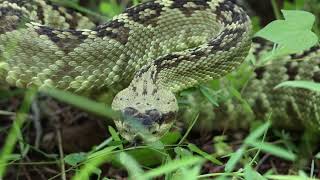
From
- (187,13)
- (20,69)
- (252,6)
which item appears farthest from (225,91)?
(252,6)

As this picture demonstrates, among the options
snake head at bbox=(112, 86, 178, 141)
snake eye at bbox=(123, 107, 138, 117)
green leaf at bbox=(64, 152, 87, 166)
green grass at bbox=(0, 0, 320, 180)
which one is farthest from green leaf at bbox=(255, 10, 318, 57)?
green leaf at bbox=(64, 152, 87, 166)

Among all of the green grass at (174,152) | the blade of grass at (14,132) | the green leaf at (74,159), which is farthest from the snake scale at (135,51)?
the blade of grass at (14,132)

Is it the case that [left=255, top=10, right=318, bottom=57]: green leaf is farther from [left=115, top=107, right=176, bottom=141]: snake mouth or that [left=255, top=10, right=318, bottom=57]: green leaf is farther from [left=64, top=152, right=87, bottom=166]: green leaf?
[left=64, top=152, right=87, bottom=166]: green leaf

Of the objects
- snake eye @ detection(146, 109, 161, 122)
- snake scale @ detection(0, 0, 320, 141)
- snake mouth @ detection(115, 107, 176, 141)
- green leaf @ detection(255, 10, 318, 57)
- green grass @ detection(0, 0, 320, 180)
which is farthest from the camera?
snake scale @ detection(0, 0, 320, 141)

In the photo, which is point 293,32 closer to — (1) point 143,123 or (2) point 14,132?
(1) point 143,123

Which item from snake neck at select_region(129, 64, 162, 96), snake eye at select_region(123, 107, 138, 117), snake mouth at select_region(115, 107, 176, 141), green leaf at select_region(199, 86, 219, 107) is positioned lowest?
green leaf at select_region(199, 86, 219, 107)

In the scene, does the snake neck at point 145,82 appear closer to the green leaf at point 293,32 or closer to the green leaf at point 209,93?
the green leaf at point 209,93

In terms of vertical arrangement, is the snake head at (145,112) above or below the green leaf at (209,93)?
above
